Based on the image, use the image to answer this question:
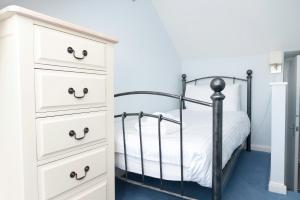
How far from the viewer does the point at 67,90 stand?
34.1 inches

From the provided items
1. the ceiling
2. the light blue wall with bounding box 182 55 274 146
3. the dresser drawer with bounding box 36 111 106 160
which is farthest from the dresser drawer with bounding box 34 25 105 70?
the light blue wall with bounding box 182 55 274 146

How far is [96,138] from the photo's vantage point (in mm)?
1010

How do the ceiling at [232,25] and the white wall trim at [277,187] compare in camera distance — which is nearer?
the white wall trim at [277,187]

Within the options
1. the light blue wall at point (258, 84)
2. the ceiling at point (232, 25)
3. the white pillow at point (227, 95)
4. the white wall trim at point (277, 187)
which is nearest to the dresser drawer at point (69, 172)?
the white wall trim at point (277, 187)

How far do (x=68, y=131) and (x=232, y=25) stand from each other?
7.84ft

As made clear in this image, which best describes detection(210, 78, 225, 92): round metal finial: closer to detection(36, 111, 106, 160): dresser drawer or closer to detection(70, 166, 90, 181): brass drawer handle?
detection(36, 111, 106, 160): dresser drawer

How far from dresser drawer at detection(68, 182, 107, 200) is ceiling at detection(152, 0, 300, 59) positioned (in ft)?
7.23

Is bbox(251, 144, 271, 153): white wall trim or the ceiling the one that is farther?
bbox(251, 144, 271, 153): white wall trim

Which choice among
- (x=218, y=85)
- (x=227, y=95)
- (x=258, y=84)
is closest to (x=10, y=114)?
(x=218, y=85)

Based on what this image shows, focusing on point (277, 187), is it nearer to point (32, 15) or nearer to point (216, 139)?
point (216, 139)

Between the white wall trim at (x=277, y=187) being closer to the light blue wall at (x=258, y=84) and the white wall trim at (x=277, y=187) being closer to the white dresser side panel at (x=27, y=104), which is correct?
the light blue wall at (x=258, y=84)

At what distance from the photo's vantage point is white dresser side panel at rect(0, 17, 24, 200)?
723 mm

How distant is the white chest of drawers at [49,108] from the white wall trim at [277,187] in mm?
1356

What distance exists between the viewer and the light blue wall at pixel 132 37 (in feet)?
4.93
